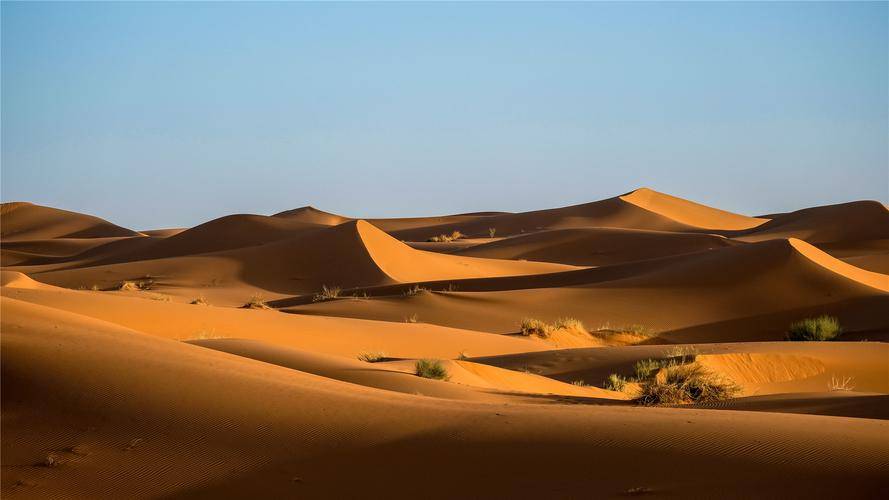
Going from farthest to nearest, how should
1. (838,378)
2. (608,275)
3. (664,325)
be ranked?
(608,275), (664,325), (838,378)

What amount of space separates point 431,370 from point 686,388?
10.7ft

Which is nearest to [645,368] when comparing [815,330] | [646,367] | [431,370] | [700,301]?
[646,367]

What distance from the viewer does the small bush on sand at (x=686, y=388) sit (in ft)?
39.8

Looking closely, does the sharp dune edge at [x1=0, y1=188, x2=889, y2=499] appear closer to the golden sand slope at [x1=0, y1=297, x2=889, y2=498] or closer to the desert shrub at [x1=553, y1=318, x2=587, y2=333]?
the golden sand slope at [x1=0, y1=297, x2=889, y2=498]

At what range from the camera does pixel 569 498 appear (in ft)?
20.9

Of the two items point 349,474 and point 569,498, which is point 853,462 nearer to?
point 569,498

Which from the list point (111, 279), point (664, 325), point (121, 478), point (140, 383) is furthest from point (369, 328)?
point (111, 279)

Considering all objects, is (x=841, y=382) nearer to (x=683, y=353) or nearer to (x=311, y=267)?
(x=683, y=353)

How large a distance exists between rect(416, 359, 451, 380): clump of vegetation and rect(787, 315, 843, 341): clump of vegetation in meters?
11.7

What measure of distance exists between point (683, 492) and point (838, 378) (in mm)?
11784

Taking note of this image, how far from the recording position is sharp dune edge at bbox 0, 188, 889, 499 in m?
6.88

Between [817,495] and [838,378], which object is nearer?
[817,495]

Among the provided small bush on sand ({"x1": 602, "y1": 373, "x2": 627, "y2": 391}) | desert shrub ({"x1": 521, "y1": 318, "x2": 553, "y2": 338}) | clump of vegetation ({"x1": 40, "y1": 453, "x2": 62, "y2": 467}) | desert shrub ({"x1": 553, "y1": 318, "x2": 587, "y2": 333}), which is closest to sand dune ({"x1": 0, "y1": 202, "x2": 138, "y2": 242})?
desert shrub ({"x1": 553, "y1": 318, "x2": 587, "y2": 333})

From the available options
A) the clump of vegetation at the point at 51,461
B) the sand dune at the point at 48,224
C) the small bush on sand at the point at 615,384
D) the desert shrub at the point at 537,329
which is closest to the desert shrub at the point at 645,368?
the small bush on sand at the point at 615,384
